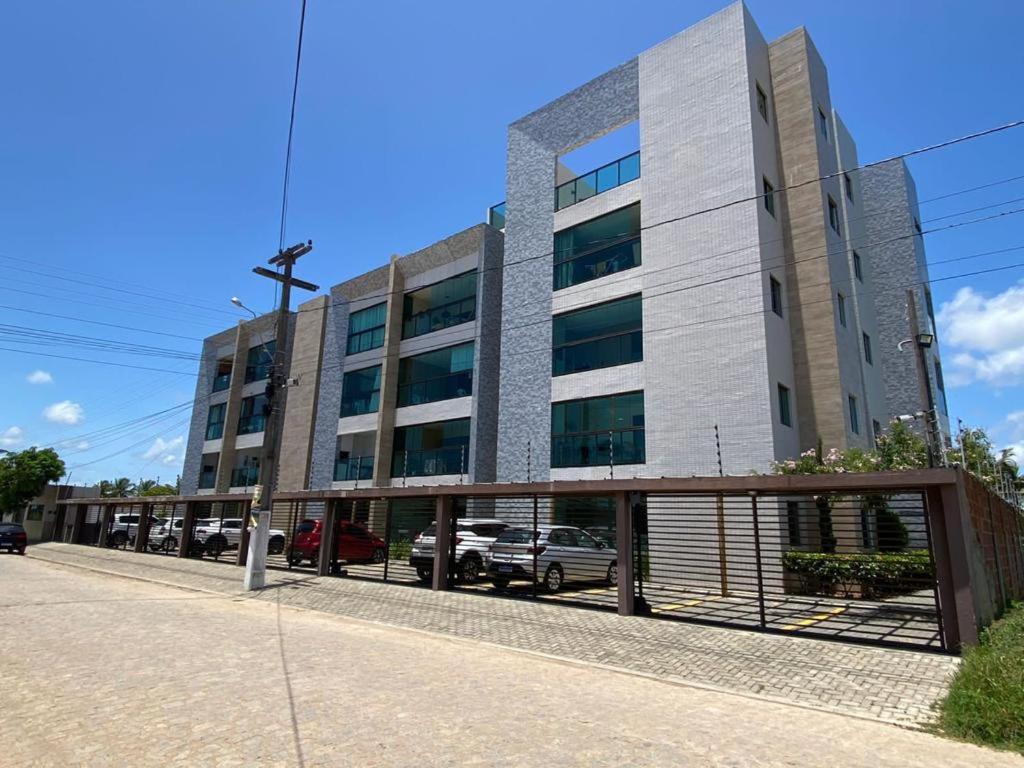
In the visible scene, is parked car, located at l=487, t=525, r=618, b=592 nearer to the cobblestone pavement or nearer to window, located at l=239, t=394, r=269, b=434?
the cobblestone pavement

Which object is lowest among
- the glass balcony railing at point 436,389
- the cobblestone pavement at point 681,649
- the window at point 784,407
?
the cobblestone pavement at point 681,649

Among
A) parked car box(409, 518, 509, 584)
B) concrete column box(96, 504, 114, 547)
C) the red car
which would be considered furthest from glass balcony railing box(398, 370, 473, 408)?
concrete column box(96, 504, 114, 547)

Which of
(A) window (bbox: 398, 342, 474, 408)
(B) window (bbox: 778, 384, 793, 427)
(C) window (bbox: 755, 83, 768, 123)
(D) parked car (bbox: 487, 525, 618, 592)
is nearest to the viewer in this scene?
(D) parked car (bbox: 487, 525, 618, 592)

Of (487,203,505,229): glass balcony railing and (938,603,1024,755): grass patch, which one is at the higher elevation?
(487,203,505,229): glass balcony railing

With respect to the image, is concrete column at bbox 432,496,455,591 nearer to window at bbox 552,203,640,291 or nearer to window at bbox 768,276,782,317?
window at bbox 552,203,640,291

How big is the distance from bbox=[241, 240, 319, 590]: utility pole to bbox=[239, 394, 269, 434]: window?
2205cm

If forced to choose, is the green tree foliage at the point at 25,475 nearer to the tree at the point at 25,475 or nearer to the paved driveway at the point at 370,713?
the tree at the point at 25,475

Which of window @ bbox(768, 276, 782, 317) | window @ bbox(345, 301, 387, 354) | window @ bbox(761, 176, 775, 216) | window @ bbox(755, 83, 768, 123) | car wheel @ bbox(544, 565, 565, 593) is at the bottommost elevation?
car wheel @ bbox(544, 565, 565, 593)

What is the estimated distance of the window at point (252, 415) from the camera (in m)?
38.2

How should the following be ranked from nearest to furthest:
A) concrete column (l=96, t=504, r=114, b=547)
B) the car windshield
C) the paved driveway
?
1. the paved driveway
2. the car windshield
3. concrete column (l=96, t=504, r=114, b=547)

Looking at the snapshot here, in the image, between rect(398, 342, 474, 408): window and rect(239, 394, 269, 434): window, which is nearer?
rect(398, 342, 474, 408): window

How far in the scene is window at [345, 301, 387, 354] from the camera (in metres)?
30.3

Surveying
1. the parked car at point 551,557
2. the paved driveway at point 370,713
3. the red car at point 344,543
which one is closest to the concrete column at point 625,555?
the parked car at point 551,557

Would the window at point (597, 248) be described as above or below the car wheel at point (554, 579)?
above
